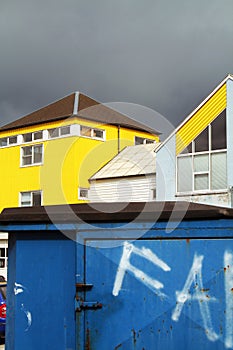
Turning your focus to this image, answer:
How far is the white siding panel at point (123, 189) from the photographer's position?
31281 millimetres

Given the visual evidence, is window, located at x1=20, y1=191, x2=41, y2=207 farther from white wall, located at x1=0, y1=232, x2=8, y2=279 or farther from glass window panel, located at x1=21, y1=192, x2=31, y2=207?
white wall, located at x1=0, y1=232, x2=8, y2=279

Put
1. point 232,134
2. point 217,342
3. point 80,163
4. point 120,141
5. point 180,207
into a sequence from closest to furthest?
point 217,342 → point 180,207 → point 232,134 → point 80,163 → point 120,141

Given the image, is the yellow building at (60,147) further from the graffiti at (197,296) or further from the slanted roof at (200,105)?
the graffiti at (197,296)

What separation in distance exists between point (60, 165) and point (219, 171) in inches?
549

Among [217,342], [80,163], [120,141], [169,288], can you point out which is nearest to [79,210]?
[169,288]

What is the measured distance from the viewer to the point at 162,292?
6.76 metres

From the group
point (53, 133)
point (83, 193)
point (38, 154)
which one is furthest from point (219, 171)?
point (38, 154)

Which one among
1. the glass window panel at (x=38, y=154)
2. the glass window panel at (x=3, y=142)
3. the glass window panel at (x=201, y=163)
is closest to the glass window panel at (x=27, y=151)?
the glass window panel at (x=38, y=154)

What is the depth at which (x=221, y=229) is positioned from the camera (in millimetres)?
6707

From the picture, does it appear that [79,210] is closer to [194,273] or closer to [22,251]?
[22,251]

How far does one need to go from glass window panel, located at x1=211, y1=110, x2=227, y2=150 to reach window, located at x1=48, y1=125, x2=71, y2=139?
44.9ft

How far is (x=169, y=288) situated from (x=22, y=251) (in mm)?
1989

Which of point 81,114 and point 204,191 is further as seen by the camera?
point 81,114

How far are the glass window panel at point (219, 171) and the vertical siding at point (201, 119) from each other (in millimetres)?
1502
